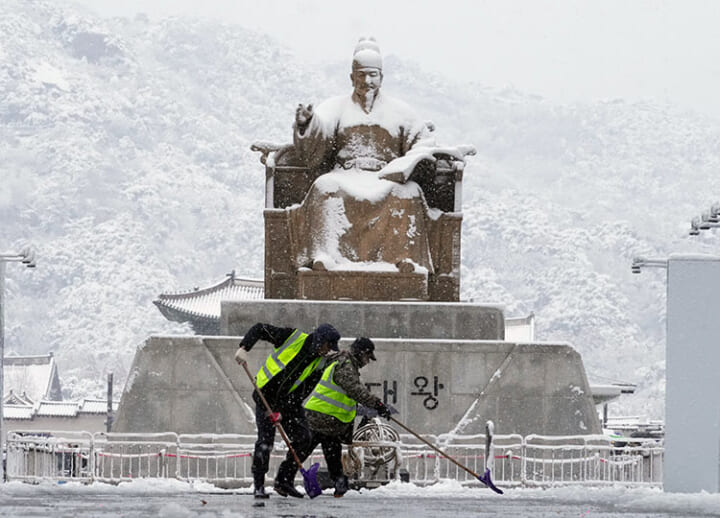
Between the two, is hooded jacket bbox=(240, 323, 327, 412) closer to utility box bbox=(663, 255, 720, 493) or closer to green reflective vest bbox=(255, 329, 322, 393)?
green reflective vest bbox=(255, 329, 322, 393)

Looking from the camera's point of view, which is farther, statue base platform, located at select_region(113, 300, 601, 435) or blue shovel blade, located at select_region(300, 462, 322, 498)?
statue base platform, located at select_region(113, 300, 601, 435)

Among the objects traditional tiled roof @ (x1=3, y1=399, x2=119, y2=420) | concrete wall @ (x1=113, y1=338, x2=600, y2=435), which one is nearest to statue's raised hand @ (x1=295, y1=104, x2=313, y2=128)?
concrete wall @ (x1=113, y1=338, x2=600, y2=435)

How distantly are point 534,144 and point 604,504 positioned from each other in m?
137

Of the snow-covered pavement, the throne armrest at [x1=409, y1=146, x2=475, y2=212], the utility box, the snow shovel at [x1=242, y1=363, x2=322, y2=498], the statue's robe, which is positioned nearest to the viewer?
the snow-covered pavement

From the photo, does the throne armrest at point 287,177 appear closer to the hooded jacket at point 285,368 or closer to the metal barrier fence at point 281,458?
the metal barrier fence at point 281,458

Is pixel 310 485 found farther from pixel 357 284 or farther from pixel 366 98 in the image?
pixel 366 98

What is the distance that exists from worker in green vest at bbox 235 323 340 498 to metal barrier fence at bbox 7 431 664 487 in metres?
2.05

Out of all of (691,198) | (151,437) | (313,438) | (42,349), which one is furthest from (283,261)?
(691,198)

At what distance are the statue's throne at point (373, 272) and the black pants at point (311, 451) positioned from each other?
393 cm

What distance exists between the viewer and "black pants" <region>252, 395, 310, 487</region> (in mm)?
7805

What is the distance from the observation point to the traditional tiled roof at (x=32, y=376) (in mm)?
62281

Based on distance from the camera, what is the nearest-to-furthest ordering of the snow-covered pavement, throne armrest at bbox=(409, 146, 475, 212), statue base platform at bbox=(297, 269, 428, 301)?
the snow-covered pavement < statue base platform at bbox=(297, 269, 428, 301) < throne armrest at bbox=(409, 146, 475, 212)

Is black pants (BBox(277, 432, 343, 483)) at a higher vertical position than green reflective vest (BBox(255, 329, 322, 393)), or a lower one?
lower

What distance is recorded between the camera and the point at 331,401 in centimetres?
810
